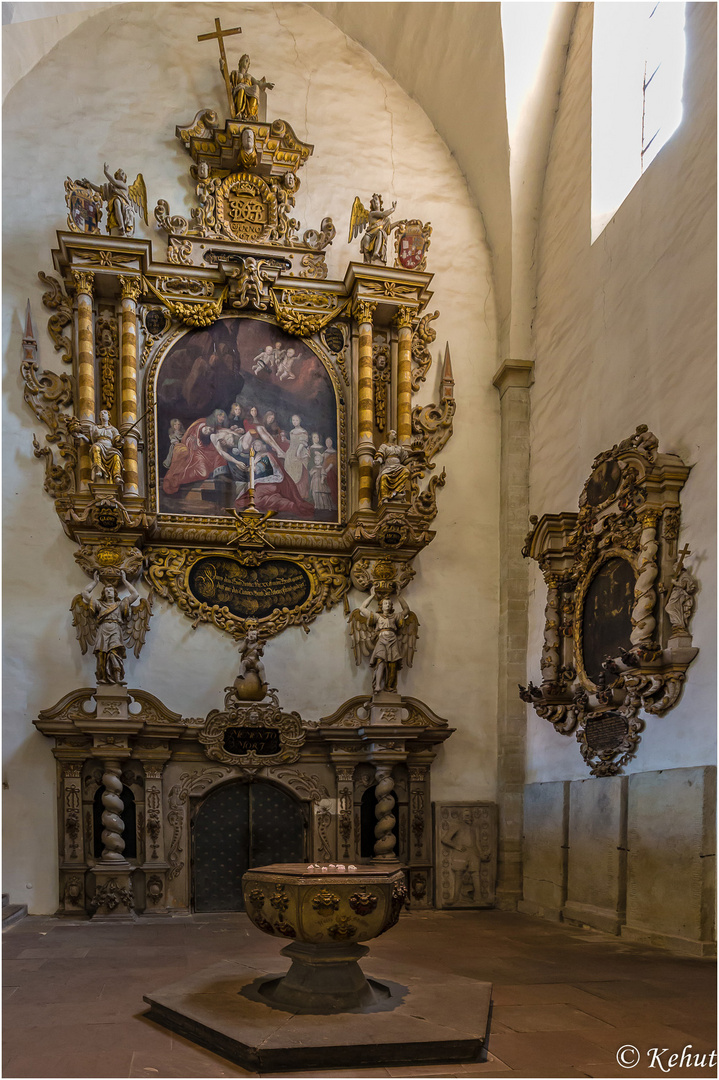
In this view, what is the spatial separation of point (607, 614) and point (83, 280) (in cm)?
682

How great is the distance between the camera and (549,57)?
36.2ft

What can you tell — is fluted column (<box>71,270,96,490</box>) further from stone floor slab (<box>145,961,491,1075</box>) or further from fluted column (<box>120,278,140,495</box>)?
stone floor slab (<box>145,961,491,1075</box>)

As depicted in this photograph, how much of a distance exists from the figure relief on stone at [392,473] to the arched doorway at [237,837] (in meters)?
3.54

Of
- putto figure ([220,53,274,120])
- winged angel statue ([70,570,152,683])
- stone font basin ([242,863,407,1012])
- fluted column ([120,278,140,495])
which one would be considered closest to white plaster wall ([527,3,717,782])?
stone font basin ([242,863,407,1012])

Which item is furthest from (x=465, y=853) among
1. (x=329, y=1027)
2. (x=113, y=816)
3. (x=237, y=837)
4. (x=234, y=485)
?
(x=329, y=1027)

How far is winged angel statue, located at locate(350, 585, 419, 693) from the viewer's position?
1048cm

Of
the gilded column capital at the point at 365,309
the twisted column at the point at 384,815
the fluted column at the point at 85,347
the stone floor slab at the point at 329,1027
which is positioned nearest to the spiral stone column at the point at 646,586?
the stone floor slab at the point at 329,1027

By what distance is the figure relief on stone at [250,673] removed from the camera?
10266mm

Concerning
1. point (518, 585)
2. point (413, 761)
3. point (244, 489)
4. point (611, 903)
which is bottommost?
point (611, 903)

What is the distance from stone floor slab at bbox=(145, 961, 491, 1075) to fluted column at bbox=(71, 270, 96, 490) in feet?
22.4

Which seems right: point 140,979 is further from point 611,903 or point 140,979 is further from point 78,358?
point 78,358

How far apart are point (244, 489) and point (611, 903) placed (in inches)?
234

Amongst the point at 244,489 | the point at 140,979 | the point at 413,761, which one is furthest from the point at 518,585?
the point at 140,979

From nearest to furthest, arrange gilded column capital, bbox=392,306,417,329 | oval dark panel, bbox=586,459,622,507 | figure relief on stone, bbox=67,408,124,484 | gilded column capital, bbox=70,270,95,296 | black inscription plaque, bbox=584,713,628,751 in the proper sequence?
black inscription plaque, bbox=584,713,628,751, oval dark panel, bbox=586,459,622,507, figure relief on stone, bbox=67,408,124,484, gilded column capital, bbox=70,270,95,296, gilded column capital, bbox=392,306,417,329
